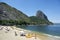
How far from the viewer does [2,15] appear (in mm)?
171375

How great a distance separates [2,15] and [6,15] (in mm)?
8707

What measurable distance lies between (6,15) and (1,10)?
8.81m

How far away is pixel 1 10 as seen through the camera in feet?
590

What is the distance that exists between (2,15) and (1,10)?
1094 cm

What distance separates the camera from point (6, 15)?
179 meters
